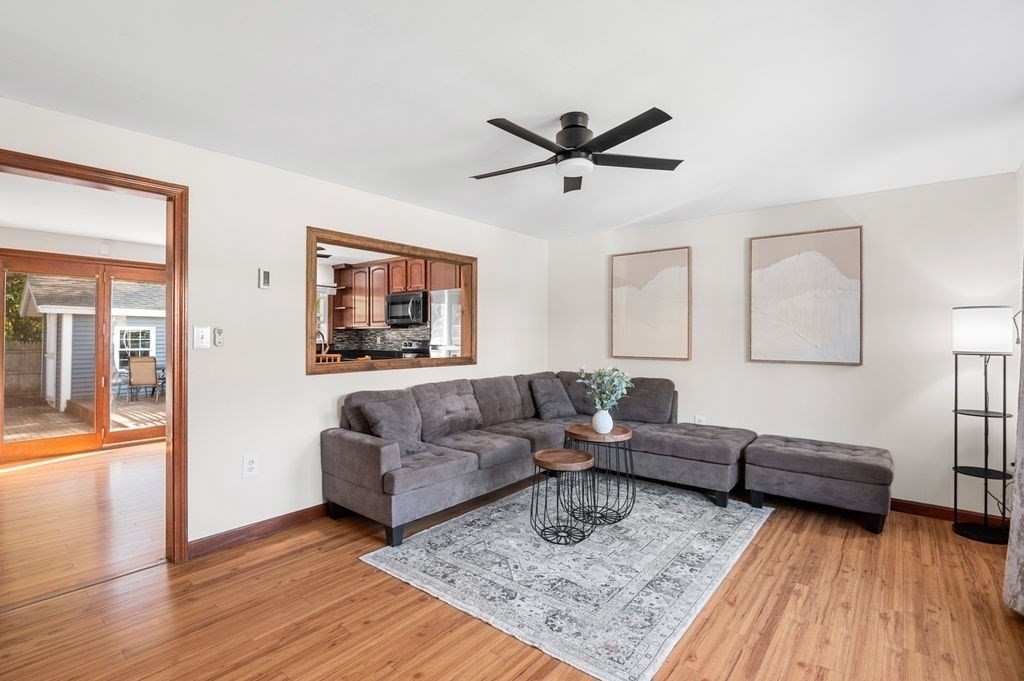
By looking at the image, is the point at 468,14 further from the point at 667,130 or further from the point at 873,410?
the point at 873,410

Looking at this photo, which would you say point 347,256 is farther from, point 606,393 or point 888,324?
point 888,324

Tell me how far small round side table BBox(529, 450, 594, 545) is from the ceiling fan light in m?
1.75

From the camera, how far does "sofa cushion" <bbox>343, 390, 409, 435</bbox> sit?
357 centimetres

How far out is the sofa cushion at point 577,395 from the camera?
203 inches

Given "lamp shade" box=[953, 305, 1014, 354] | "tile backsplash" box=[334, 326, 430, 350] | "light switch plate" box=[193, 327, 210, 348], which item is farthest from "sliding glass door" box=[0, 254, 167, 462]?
"lamp shade" box=[953, 305, 1014, 354]

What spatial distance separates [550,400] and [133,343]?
5.30 meters

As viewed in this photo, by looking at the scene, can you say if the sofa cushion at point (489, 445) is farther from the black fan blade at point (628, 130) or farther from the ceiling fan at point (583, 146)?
the black fan blade at point (628, 130)

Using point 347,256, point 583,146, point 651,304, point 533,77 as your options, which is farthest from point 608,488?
point 347,256

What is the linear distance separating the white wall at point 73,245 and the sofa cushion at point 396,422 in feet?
15.2

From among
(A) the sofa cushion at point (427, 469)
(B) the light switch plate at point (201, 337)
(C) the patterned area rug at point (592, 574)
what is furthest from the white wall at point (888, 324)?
(B) the light switch plate at point (201, 337)

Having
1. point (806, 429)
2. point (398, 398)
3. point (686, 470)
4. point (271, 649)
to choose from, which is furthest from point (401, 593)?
point (806, 429)

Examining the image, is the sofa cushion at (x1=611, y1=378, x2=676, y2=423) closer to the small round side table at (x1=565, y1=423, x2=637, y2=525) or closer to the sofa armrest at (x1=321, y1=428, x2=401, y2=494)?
the small round side table at (x1=565, y1=423, x2=637, y2=525)

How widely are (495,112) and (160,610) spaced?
3014 mm

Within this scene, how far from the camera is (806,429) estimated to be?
164 inches
